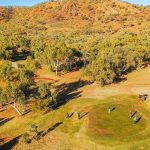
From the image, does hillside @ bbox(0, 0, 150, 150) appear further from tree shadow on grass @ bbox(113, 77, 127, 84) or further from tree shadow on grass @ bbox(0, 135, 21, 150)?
tree shadow on grass @ bbox(113, 77, 127, 84)

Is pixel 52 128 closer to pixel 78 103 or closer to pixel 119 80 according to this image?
pixel 78 103

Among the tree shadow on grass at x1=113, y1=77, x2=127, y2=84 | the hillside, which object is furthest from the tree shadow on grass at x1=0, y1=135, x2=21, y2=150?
the tree shadow on grass at x1=113, y1=77, x2=127, y2=84

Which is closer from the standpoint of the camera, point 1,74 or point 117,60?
point 1,74

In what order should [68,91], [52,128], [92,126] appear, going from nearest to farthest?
[92,126]
[52,128]
[68,91]

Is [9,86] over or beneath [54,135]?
over

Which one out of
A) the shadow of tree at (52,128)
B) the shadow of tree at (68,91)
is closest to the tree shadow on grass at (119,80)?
the shadow of tree at (68,91)

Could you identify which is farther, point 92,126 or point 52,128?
point 52,128

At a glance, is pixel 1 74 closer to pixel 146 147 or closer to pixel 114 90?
pixel 114 90

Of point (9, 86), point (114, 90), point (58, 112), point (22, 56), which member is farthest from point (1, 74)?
point (22, 56)

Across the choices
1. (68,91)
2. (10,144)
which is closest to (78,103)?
(68,91)
